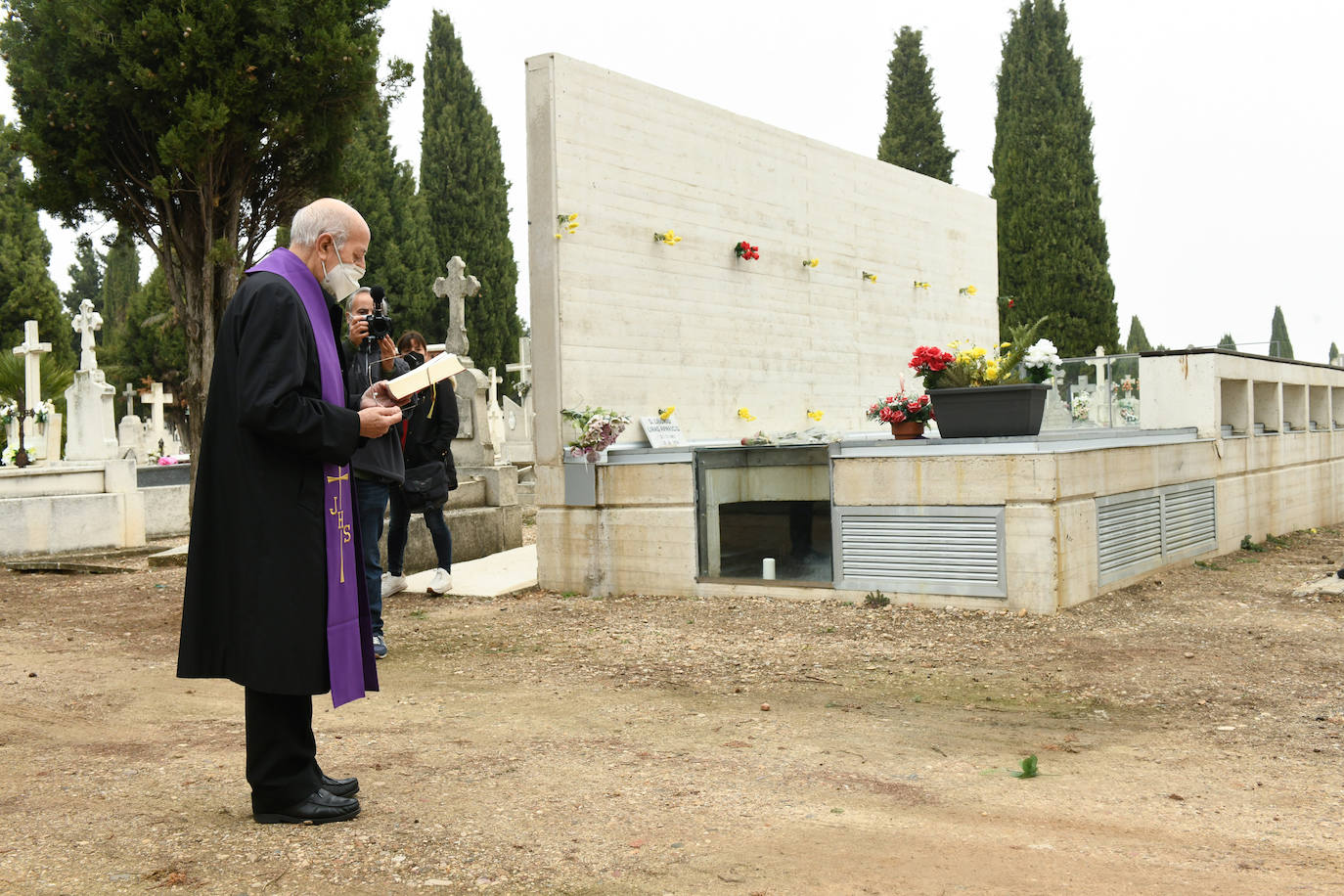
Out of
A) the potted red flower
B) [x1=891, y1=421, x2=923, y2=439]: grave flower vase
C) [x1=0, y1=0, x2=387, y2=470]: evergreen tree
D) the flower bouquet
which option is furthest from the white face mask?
[x1=0, y1=0, x2=387, y2=470]: evergreen tree

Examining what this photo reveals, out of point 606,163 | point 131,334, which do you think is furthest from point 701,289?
point 131,334

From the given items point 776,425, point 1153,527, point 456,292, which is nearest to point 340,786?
point 1153,527

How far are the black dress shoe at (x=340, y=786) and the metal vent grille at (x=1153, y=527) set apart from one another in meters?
5.86

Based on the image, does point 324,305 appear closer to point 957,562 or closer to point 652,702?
point 652,702

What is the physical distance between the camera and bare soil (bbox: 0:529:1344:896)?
10.1 ft

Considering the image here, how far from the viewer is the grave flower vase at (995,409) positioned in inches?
307

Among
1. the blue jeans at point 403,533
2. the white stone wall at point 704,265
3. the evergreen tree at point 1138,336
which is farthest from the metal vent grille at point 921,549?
the evergreen tree at point 1138,336

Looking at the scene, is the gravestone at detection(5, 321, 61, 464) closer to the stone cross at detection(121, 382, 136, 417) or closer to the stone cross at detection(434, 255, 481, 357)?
the stone cross at detection(434, 255, 481, 357)

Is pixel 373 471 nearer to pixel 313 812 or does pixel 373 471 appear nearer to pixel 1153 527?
pixel 313 812

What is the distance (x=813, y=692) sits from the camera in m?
5.48

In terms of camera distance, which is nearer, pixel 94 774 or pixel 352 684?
pixel 352 684

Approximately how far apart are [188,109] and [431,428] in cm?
793

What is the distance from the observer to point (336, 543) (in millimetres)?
3533

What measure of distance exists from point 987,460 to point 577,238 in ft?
12.2
